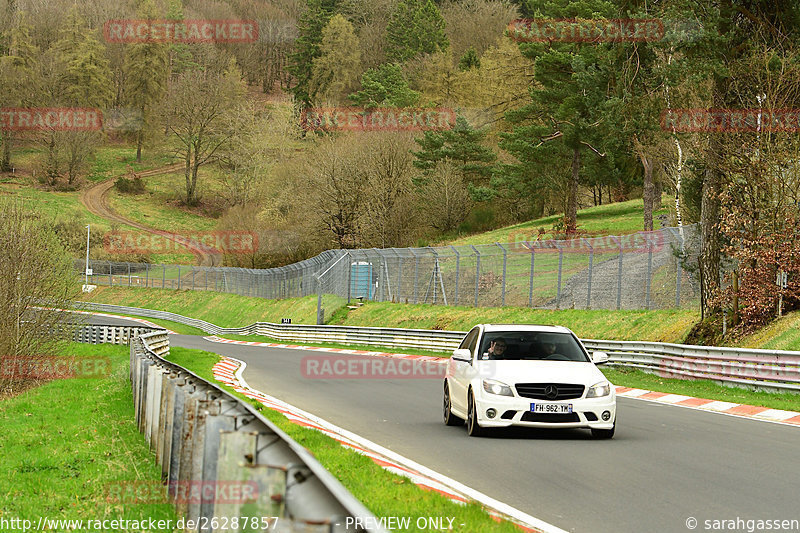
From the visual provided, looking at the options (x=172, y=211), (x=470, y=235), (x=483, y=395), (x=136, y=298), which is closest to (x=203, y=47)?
(x=172, y=211)

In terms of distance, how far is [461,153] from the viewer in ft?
246

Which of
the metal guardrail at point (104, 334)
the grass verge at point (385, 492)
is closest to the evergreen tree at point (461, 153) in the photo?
the metal guardrail at point (104, 334)

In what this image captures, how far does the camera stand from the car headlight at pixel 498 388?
39.8 ft

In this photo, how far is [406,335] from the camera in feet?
128

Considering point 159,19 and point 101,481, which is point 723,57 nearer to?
point 101,481

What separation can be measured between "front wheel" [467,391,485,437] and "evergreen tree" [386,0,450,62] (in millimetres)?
111188

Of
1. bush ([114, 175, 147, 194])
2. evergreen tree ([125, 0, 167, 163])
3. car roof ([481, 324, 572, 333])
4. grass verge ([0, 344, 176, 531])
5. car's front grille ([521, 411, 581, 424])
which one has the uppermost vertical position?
evergreen tree ([125, 0, 167, 163])

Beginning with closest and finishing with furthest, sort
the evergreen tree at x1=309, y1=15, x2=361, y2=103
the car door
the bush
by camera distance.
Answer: the car door → the bush → the evergreen tree at x1=309, y1=15, x2=361, y2=103

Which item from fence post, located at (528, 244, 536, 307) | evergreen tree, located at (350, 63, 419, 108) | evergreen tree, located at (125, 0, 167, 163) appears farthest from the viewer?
evergreen tree, located at (125, 0, 167, 163)

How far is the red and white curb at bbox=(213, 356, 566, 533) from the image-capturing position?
741 cm

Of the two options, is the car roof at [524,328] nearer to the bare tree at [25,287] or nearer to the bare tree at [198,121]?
the bare tree at [25,287]

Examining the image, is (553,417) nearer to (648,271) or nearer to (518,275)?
→ (648,271)

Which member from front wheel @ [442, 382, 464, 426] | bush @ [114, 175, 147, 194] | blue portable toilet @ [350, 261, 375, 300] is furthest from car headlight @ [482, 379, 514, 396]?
bush @ [114, 175, 147, 194]

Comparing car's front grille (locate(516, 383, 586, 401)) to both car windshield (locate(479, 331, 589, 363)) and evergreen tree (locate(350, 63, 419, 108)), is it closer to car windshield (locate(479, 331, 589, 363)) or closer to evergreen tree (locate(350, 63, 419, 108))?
car windshield (locate(479, 331, 589, 363))
